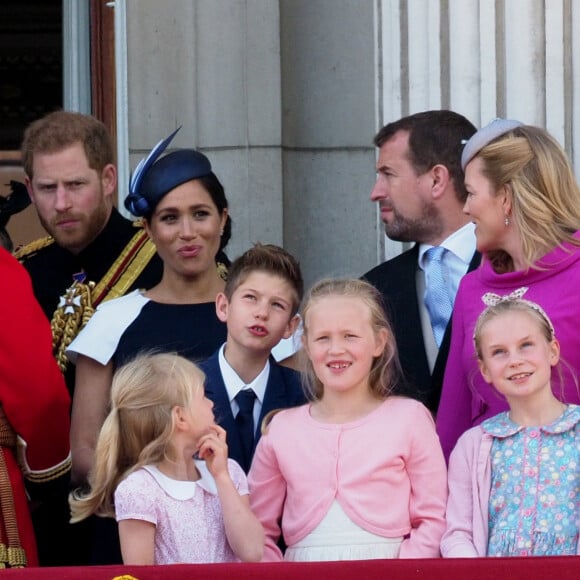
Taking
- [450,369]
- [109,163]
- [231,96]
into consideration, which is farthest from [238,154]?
[450,369]

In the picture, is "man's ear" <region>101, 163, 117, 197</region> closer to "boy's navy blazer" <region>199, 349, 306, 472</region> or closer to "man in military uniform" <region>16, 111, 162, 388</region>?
"man in military uniform" <region>16, 111, 162, 388</region>

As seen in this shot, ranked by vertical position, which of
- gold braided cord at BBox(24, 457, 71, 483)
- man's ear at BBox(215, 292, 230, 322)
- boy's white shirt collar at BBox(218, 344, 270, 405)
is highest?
man's ear at BBox(215, 292, 230, 322)

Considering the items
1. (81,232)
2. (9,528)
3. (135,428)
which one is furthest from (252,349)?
(81,232)

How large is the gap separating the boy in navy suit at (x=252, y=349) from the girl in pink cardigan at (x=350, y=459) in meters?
0.21

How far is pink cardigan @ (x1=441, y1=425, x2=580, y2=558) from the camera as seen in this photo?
4.27m

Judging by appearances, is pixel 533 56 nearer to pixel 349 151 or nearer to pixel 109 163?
pixel 349 151

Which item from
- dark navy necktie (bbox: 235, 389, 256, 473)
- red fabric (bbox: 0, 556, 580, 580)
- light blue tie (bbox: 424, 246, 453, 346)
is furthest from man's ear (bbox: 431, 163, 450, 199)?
red fabric (bbox: 0, 556, 580, 580)

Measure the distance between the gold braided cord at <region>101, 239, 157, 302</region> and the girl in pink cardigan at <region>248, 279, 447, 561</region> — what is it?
1.00 meters

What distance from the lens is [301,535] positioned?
4414 millimetres

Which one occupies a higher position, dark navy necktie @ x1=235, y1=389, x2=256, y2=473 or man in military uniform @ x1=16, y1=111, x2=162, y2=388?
man in military uniform @ x1=16, y1=111, x2=162, y2=388

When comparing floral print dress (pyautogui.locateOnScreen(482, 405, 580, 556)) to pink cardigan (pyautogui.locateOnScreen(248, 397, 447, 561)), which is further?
pink cardigan (pyautogui.locateOnScreen(248, 397, 447, 561))

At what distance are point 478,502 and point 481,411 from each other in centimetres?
41

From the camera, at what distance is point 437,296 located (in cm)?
525

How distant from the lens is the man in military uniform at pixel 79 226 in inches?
217
